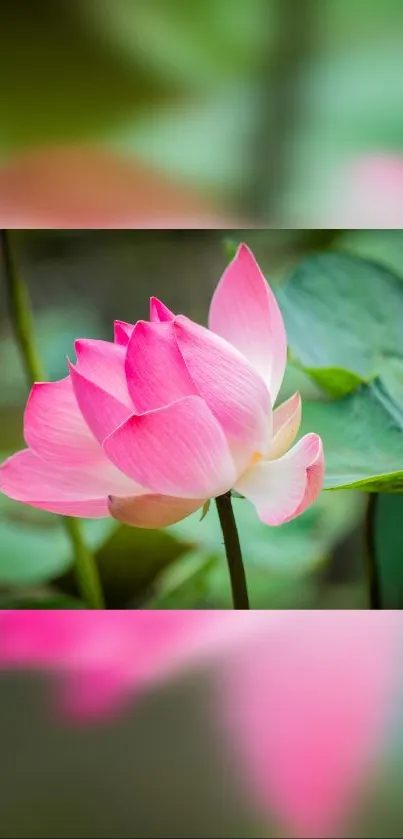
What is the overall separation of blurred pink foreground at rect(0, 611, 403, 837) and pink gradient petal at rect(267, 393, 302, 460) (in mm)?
143

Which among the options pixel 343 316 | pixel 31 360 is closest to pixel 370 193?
pixel 343 316

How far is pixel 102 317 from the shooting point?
0.70 m

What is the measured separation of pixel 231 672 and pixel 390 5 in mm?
563

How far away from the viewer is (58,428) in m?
0.63

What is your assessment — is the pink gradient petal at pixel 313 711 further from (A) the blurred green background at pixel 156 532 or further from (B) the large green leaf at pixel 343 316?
(B) the large green leaf at pixel 343 316

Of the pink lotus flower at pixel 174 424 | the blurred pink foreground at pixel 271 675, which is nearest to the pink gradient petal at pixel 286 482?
the pink lotus flower at pixel 174 424

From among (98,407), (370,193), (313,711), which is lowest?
(313,711)

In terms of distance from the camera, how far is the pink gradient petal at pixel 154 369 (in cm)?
58

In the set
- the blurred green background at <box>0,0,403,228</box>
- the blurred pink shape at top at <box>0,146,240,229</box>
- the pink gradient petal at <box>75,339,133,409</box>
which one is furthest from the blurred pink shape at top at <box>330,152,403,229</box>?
the pink gradient petal at <box>75,339,133,409</box>

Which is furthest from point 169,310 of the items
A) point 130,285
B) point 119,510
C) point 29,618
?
point 29,618

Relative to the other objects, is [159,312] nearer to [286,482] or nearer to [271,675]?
[286,482]

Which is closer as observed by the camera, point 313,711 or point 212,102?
point 313,711

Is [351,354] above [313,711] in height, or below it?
above

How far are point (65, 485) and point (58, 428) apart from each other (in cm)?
5
